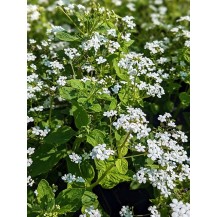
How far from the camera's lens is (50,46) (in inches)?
124

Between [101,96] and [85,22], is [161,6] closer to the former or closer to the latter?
[85,22]

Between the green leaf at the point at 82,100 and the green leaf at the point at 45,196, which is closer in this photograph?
the green leaf at the point at 45,196

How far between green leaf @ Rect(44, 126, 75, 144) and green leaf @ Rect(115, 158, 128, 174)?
0.34 m

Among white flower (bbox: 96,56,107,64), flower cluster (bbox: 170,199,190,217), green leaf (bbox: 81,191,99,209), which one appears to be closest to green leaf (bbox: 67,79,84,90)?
white flower (bbox: 96,56,107,64)

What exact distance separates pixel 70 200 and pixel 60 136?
0.40m

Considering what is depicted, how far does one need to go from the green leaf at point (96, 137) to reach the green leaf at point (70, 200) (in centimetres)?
25

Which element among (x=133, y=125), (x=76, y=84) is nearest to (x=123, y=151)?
(x=133, y=125)

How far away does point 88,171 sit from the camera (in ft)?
7.77

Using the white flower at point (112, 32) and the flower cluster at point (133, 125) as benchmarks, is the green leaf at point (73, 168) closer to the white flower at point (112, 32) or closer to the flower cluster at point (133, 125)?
the flower cluster at point (133, 125)

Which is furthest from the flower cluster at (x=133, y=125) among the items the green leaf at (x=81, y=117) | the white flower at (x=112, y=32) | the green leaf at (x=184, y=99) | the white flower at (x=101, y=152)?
the green leaf at (x=184, y=99)

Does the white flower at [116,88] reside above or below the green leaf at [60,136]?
above

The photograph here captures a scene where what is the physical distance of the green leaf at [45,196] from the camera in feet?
7.00

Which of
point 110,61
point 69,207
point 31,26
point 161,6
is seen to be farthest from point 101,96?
point 161,6

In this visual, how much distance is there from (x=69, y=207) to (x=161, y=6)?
9.92 feet
